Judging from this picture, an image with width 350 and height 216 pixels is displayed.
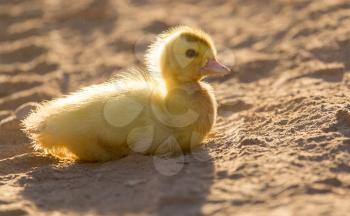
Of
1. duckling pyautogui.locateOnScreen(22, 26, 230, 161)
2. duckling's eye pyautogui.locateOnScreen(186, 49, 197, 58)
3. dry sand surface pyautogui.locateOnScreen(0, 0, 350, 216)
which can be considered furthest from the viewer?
duckling's eye pyautogui.locateOnScreen(186, 49, 197, 58)

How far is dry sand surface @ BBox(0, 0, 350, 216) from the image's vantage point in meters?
4.25

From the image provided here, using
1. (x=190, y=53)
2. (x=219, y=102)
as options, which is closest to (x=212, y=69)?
(x=190, y=53)

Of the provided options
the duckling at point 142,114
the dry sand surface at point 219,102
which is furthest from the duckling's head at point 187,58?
the dry sand surface at point 219,102

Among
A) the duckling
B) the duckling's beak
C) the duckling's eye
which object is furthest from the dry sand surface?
the duckling's eye

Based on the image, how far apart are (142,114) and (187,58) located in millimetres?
644

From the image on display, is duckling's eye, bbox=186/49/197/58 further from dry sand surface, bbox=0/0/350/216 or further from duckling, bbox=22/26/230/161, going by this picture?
dry sand surface, bbox=0/0/350/216

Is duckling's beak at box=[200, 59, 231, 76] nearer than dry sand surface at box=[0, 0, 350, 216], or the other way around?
dry sand surface at box=[0, 0, 350, 216]

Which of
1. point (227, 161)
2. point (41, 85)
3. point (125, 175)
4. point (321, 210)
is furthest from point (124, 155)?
point (41, 85)

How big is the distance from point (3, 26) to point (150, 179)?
5.77 meters

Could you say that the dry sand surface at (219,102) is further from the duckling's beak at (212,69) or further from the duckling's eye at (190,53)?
the duckling's eye at (190,53)

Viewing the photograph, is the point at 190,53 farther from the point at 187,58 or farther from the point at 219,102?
the point at 219,102

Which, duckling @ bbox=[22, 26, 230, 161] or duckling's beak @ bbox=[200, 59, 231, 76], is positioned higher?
duckling's beak @ bbox=[200, 59, 231, 76]

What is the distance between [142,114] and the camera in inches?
204

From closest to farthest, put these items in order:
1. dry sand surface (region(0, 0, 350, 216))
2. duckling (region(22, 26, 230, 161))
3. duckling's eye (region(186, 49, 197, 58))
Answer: dry sand surface (region(0, 0, 350, 216)) < duckling (region(22, 26, 230, 161)) < duckling's eye (region(186, 49, 197, 58))
